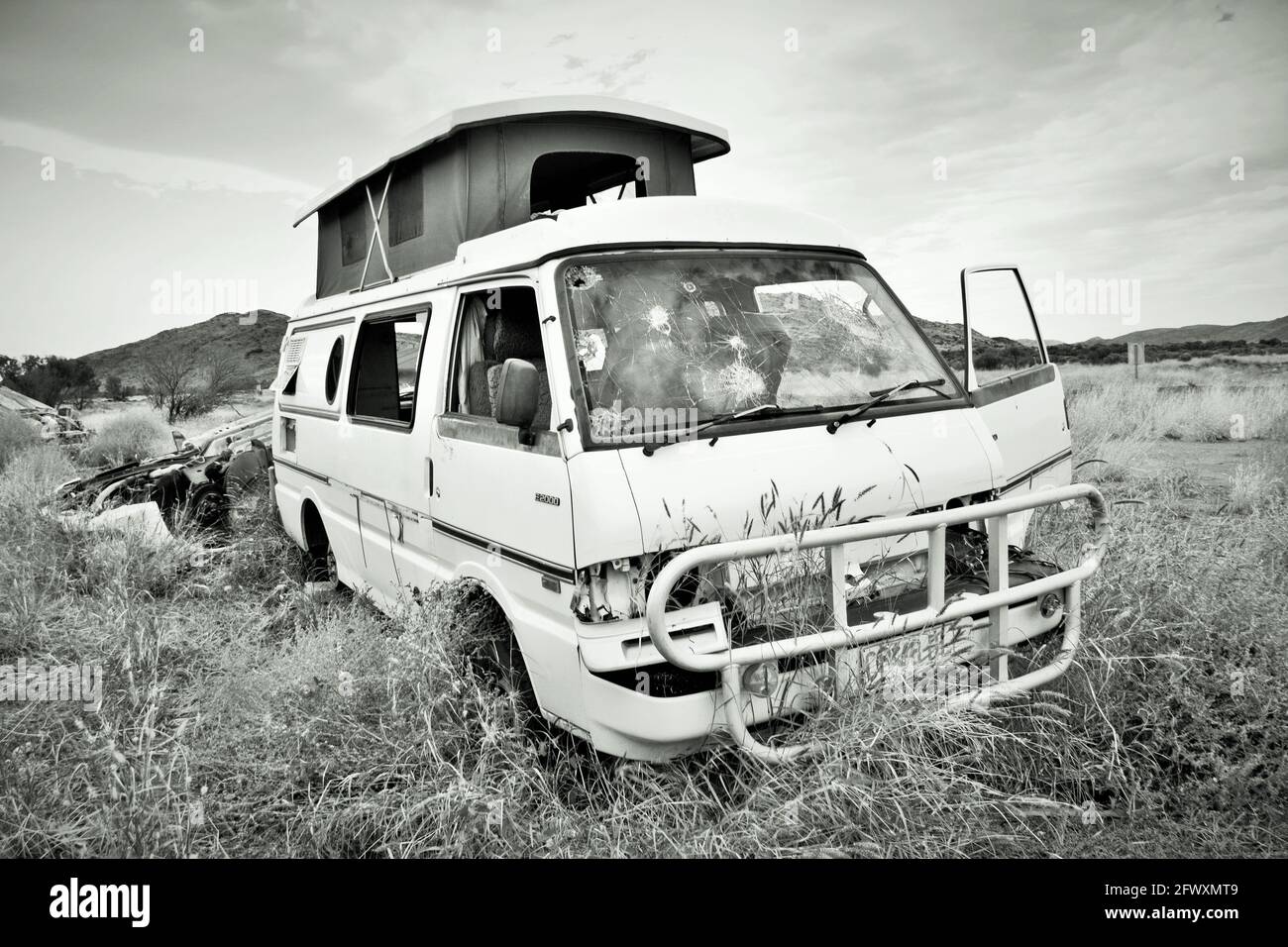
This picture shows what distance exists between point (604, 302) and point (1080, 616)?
2.50m

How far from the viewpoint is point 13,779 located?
358 cm

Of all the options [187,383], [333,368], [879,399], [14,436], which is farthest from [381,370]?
[187,383]

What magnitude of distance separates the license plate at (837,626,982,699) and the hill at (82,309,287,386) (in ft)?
83.8

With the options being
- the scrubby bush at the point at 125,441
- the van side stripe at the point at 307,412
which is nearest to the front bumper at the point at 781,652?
the van side stripe at the point at 307,412

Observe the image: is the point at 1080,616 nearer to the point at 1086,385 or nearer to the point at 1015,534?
the point at 1015,534

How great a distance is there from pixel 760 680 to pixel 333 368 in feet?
14.1

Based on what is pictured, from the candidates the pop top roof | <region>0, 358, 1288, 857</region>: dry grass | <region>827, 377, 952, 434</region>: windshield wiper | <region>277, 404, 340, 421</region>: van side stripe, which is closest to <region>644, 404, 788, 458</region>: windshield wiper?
<region>827, 377, 952, 434</region>: windshield wiper

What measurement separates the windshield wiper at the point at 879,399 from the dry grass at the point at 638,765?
1160 mm

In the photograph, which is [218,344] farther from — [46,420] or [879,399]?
[879,399]

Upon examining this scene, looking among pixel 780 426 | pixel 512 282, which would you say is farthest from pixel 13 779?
pixel 780 426

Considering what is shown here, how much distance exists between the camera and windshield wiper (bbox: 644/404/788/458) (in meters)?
3.49

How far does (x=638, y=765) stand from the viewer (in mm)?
3402

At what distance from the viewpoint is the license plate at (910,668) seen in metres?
3.40

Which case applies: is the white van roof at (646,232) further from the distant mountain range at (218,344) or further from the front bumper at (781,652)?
the distant mountain range at (218,344)
